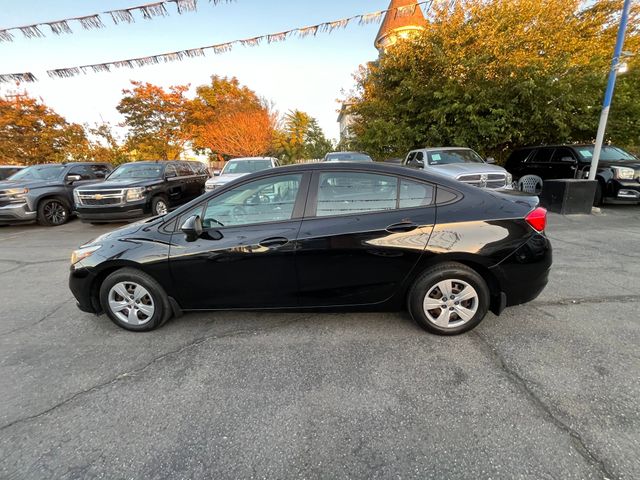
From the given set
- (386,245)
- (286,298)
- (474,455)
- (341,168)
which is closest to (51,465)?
(286,298)

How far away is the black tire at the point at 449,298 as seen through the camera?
2.61 meters

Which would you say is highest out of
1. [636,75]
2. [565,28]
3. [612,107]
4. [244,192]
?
[565,28]

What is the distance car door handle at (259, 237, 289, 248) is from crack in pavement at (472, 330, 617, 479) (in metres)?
1.95

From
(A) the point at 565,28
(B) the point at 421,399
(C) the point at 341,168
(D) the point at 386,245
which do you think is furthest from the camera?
(A) the point at 565,28

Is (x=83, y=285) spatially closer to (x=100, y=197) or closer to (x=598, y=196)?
(x=100, y=197)

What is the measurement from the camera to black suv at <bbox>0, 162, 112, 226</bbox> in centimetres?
793

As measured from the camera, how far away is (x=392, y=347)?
262cm

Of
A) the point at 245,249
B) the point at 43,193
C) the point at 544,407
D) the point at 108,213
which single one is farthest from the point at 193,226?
the point at 43,193

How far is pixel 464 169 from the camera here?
820 cm

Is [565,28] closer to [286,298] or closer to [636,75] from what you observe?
[636,75]

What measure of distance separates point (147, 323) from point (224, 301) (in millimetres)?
842

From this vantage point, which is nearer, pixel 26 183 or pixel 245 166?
pixel 26 183

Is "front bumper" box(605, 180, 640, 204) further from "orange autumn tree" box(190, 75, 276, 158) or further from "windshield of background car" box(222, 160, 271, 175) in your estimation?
"orange autumn tree" box(190, 75, 276, 158)

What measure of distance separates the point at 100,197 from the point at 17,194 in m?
2.58
